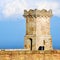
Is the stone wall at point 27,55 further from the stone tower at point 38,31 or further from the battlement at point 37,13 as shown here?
the battlement at point 37,13

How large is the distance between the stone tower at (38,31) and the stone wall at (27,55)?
14088 mm

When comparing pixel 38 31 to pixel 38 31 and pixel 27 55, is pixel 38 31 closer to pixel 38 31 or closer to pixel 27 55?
pixel 38 31

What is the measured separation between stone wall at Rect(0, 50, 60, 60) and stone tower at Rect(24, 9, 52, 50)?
1409cm

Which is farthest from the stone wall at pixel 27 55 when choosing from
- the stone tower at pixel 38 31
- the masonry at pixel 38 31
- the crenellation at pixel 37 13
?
the crenellation at pixel 37 13

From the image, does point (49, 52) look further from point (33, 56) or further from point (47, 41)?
point (47, 41)

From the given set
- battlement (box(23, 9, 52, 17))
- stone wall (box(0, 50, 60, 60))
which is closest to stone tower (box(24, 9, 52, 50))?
battlement (box(23, 9, 52, 17))

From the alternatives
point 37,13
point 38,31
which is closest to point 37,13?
point 37,13

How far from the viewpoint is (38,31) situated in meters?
39.8

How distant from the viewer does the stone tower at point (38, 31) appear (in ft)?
130

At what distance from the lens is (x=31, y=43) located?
40.2 meters

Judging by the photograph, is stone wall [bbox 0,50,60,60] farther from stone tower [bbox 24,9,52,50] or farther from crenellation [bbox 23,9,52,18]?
crenellation [bbox 23,9,52,18]

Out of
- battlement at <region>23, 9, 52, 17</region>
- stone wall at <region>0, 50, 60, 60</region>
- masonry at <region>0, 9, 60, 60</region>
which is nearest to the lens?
stone wall at <region>0, 50, 60, 60</region>

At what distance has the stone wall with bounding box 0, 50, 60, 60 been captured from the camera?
24562mm

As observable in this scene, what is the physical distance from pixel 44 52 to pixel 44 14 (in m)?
16.4
